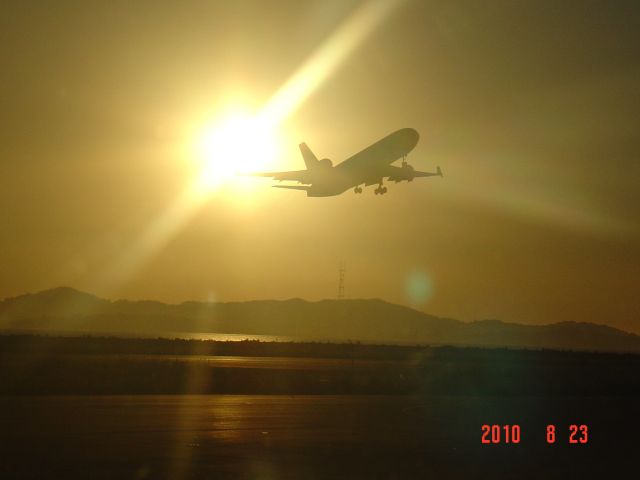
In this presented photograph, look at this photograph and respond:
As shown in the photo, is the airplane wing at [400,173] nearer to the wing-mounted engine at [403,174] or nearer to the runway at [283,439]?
the wing-mounted engine at [403,174]

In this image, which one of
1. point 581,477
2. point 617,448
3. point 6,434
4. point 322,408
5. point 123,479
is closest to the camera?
point 123,479

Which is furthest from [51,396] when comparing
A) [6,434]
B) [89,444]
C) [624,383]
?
[624,383]

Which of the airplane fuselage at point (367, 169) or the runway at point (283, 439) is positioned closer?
the runway at point (283, 439)

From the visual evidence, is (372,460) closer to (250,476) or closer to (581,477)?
(250,476)

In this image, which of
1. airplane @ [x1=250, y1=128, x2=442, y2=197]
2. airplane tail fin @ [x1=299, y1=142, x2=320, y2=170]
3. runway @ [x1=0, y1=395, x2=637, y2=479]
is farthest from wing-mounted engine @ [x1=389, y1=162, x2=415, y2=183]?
runway @ [x1=0, y1=395, x2=637, y2=479]

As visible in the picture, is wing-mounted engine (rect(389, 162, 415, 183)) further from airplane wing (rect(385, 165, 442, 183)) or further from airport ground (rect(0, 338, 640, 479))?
airport ground (rect(0, 338, 640, 479))

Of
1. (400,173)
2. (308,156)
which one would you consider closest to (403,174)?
(400,173)

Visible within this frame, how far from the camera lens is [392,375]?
168 ft

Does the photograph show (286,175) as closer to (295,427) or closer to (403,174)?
(403,174)

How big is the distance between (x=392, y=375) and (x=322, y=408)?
817 inches
